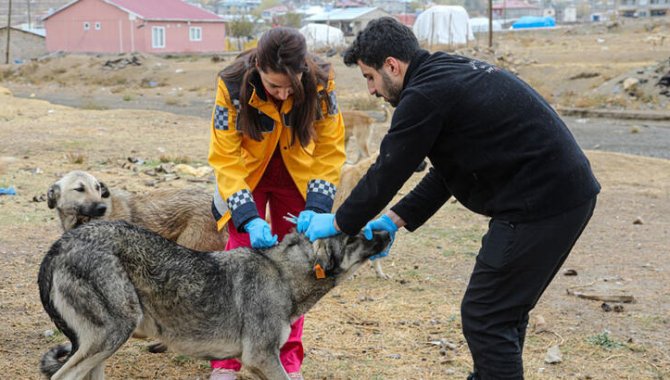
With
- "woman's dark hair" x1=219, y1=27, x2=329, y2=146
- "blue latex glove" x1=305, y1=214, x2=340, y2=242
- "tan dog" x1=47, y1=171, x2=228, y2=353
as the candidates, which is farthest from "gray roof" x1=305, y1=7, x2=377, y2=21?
"blue latex glove" x1=305, y1=214, x2=340, y2=242

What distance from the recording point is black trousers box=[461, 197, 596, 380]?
3748mm

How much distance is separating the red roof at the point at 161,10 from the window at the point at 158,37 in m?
0.80

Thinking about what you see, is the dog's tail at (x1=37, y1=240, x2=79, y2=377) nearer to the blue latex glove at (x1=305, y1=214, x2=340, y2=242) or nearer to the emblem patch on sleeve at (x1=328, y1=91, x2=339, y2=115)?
the blue latex glove at (x1=305, y1=214, x2=340, y2=242)

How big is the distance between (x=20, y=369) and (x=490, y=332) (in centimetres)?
311

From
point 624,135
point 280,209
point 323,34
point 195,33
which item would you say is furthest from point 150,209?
point 195,33

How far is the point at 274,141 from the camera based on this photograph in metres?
4.88

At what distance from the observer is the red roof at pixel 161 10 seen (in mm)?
61000

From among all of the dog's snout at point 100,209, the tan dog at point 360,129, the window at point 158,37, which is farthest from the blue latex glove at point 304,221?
the window at point 158,37

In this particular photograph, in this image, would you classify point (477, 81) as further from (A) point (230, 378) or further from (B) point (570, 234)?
(A) point (230, 378)

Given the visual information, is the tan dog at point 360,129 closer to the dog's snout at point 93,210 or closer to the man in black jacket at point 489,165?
the dog's snout at point 93,210

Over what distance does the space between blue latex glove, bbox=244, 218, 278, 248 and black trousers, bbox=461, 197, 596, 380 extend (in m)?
1.20

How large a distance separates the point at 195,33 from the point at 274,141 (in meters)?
61.5

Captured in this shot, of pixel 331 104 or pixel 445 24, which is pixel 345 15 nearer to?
pixel 445 24

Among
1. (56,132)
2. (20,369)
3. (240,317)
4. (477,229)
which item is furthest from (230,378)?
(56,132)
